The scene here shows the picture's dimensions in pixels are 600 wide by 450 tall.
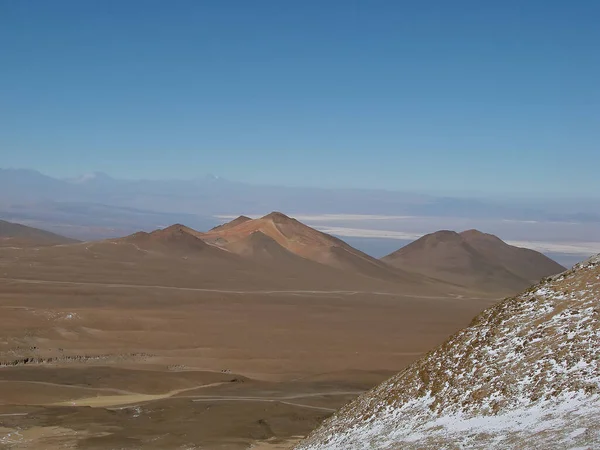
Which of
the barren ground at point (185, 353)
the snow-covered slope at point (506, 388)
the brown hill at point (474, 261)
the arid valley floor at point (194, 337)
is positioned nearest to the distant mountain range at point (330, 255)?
the brown hill at point (474, 261)

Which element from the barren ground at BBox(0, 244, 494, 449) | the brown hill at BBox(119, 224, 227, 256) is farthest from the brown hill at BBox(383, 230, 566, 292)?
the brown hill at BBox(119, 224, 227, 256)

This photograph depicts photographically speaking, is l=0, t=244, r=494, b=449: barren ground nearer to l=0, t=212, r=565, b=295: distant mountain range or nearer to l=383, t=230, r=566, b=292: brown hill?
l=0, t=212, r=565, b=295: distant mountain range

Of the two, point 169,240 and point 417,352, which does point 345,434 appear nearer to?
point 417,352

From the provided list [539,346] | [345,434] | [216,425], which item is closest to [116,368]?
[216,425]

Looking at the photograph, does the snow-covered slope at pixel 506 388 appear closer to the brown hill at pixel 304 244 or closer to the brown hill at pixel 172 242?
the brown hill at pixel 304 244

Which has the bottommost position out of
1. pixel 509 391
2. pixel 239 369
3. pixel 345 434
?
pixel 239 369

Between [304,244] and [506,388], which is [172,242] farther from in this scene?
[506,388]
